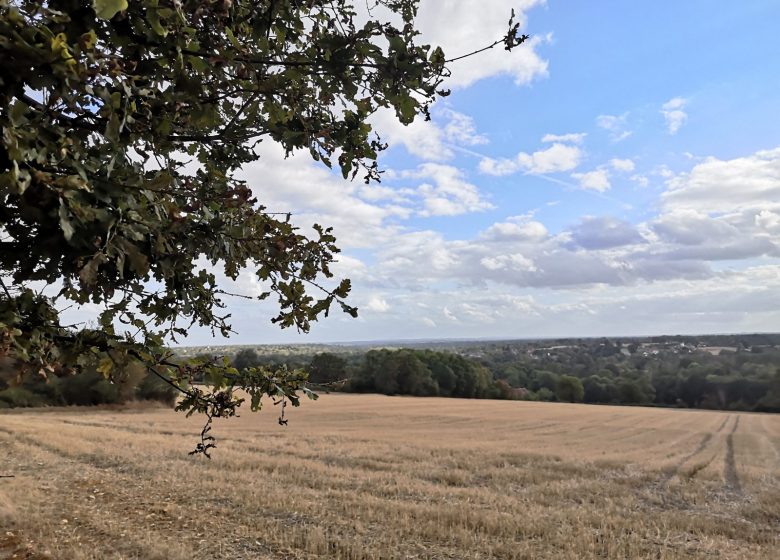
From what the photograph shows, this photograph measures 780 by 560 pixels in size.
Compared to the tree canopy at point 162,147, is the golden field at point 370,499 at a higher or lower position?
lower

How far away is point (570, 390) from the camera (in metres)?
77.8

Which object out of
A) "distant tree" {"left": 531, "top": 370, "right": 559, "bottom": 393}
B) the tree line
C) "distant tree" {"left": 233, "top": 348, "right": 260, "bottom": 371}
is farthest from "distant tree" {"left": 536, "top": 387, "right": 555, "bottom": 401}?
"distant tree" {"left": 233, "top": 348, "right": 260, "bottom": 371}

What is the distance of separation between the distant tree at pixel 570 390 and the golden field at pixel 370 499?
52.8m

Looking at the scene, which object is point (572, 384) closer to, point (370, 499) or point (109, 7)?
point (370, 499)

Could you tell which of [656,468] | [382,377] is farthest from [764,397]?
[656,468]

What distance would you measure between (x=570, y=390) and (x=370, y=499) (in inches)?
2858

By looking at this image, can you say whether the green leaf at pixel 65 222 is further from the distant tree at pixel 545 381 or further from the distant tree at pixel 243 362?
the distant tree at pixel 545 381

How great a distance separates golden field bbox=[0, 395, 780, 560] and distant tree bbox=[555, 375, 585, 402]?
173 feet

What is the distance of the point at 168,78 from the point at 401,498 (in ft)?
40.9

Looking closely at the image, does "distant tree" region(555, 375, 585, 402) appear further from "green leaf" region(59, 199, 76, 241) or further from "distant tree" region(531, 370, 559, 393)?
"green leaf" region(59, 199, 76, 241)

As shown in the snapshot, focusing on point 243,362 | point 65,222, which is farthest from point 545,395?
point 65,222

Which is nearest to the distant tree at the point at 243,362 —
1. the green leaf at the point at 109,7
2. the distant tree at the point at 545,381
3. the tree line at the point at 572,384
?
the green leaf at the point at 109,7

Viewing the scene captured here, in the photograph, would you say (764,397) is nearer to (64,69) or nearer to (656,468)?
(656,468)

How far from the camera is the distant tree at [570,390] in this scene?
254 ft
